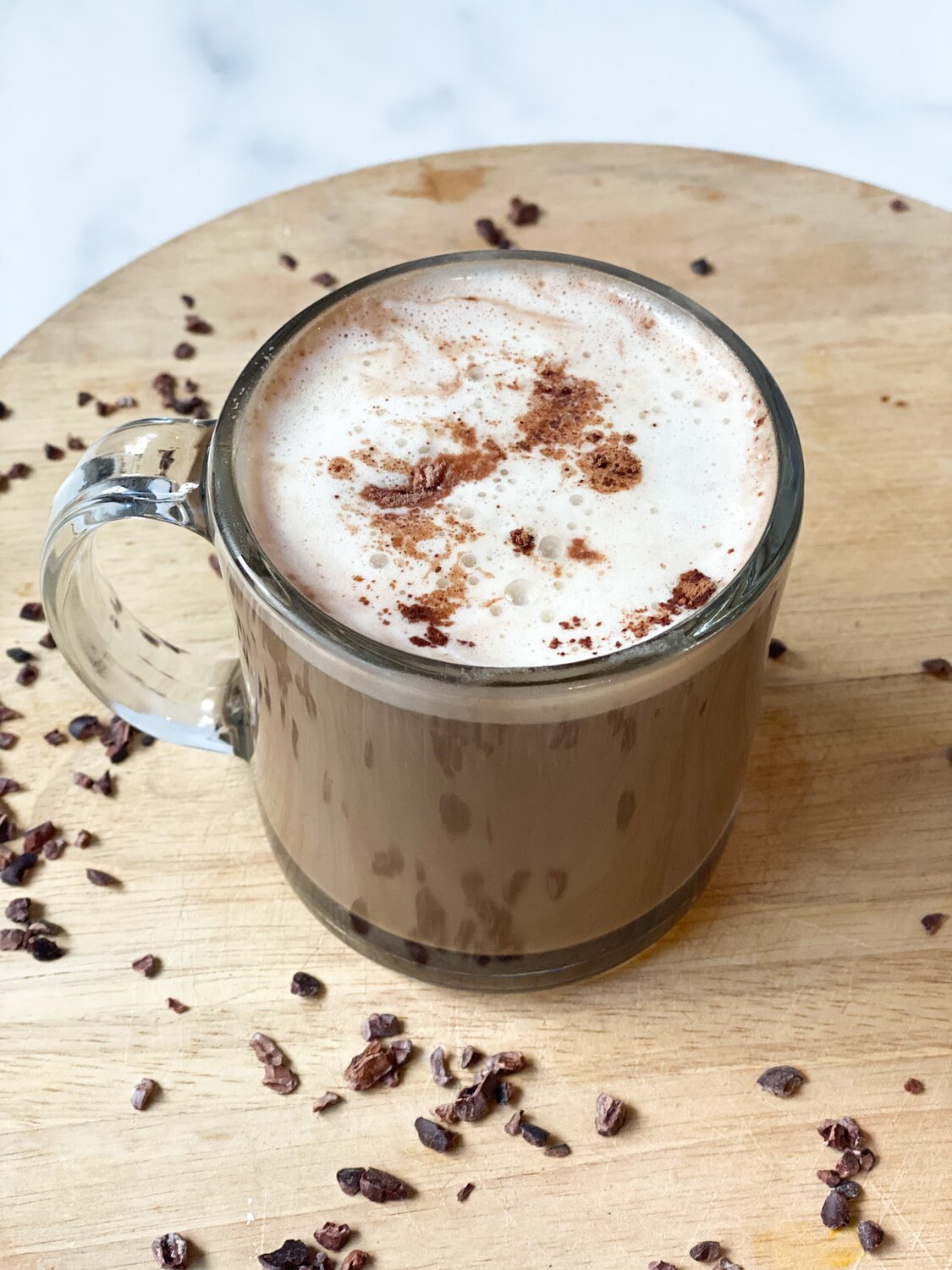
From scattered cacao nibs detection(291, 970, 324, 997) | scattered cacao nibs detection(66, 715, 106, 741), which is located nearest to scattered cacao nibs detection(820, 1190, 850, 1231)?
scattered cacao nibs detection(291, 970, 324, 997)

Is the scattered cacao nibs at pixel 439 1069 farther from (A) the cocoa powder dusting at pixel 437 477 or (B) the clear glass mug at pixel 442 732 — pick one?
(A) the cocoa powder dusting at pixel 437 477

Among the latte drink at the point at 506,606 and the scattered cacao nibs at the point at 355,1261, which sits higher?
the latte drink at the point at 506,606

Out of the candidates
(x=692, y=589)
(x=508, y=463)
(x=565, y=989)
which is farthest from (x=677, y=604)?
(x=565, y=989)

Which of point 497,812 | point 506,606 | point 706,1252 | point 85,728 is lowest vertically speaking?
point 706,1252

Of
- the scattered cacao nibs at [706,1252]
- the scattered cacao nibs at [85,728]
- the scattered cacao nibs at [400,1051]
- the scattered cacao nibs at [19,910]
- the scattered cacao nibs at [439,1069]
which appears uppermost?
the scattered cacao nibs at [85,728]

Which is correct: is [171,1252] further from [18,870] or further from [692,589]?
[692,589]

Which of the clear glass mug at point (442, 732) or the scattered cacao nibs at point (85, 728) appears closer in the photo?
the clear glass mug at point (442, 732)

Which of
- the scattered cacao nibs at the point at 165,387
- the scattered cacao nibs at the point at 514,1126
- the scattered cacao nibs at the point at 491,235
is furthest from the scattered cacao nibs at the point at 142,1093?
the scattered cacao nibs at the point at 491,235
